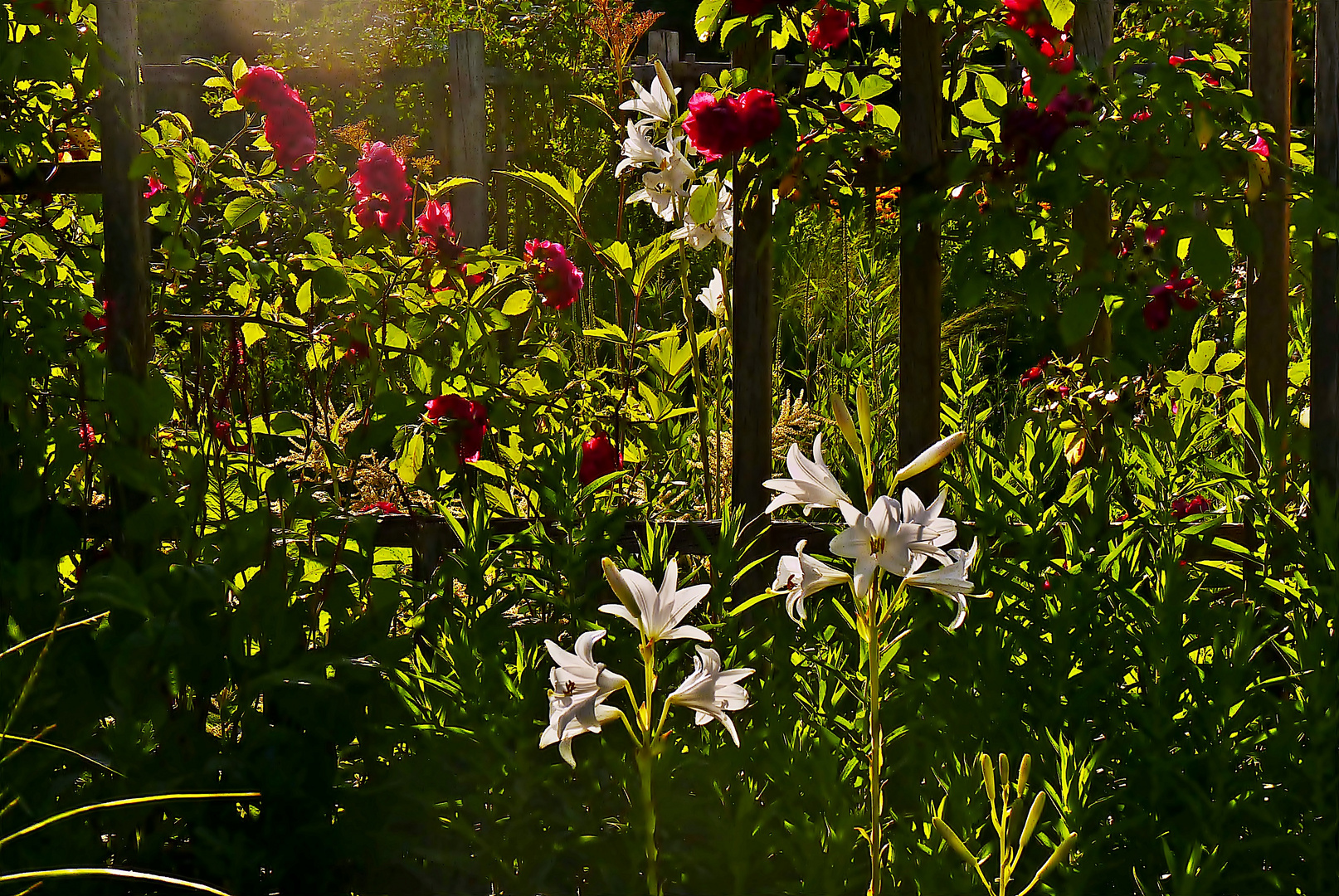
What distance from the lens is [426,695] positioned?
5.05 ft

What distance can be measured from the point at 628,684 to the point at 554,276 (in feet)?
4.07

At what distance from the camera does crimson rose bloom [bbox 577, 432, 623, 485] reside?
199cm

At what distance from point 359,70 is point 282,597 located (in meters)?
4.72

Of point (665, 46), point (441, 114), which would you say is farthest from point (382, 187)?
point (665, 46)

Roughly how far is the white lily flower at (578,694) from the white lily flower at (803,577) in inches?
6.2

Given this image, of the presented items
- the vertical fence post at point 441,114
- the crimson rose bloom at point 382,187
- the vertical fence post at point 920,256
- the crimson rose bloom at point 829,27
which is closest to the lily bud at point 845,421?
the vertical fence post at point 920,256

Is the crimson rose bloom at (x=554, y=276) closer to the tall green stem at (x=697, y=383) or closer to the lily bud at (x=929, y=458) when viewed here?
the tall green stem at (x=697, y=383)

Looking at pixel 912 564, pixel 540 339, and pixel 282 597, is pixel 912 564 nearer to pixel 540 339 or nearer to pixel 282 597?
pixel 282 597

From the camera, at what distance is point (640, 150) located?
81.2 inches

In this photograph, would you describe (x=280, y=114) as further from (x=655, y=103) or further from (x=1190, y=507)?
(x=1190, y=507)

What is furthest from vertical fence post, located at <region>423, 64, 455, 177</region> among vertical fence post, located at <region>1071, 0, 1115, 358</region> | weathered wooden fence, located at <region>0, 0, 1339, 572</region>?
vertical fence post, located at <region>1071, 0, 1115, 358</region>

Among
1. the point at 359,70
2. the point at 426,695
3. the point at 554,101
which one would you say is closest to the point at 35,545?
the point at 426,695

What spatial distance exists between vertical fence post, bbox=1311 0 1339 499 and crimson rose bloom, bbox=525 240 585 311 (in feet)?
3.87

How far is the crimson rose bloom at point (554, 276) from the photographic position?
2.09 m
